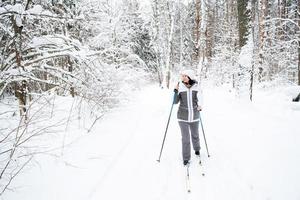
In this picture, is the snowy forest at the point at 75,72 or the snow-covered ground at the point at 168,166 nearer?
the snow-covered ground at the point at 168,166

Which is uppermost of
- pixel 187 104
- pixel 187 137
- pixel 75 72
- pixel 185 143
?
pixel 75 72

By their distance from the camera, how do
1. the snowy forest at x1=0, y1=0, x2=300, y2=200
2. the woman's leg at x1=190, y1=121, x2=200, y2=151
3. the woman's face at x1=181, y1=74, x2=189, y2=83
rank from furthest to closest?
the woman's leg at x1=190, y1=121, x2=200, y2=151 → the woman's face at x1=181, y1=74, x2=189, y2=83 → the snowy forest at x1=0, y1=0, x2=300, y2=200

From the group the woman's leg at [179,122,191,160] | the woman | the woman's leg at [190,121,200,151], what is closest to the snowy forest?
the woman's leg at [179,122,191,160]

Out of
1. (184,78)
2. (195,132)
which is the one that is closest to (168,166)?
(195,132)

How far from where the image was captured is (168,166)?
18.3 ft

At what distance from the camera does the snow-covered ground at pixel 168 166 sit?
14.3 feet

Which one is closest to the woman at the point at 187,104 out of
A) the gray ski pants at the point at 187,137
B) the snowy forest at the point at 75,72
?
the gray ski pants at the point at 187,137

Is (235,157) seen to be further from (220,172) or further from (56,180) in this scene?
(56,180)

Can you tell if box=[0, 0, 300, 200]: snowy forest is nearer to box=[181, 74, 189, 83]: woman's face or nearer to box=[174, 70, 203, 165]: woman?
box=[174, 70, 203, 165]: woman

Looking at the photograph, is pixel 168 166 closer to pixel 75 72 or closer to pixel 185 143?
pixel 185 143

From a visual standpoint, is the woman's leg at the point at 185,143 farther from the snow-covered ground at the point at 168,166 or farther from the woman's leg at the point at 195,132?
the snow-covered ground at the point at 168,166

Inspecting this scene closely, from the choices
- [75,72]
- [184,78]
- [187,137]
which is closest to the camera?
[184,78]

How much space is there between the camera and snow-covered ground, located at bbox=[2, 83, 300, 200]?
436cm

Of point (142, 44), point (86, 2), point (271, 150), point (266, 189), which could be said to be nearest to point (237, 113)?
point (271, 150)
